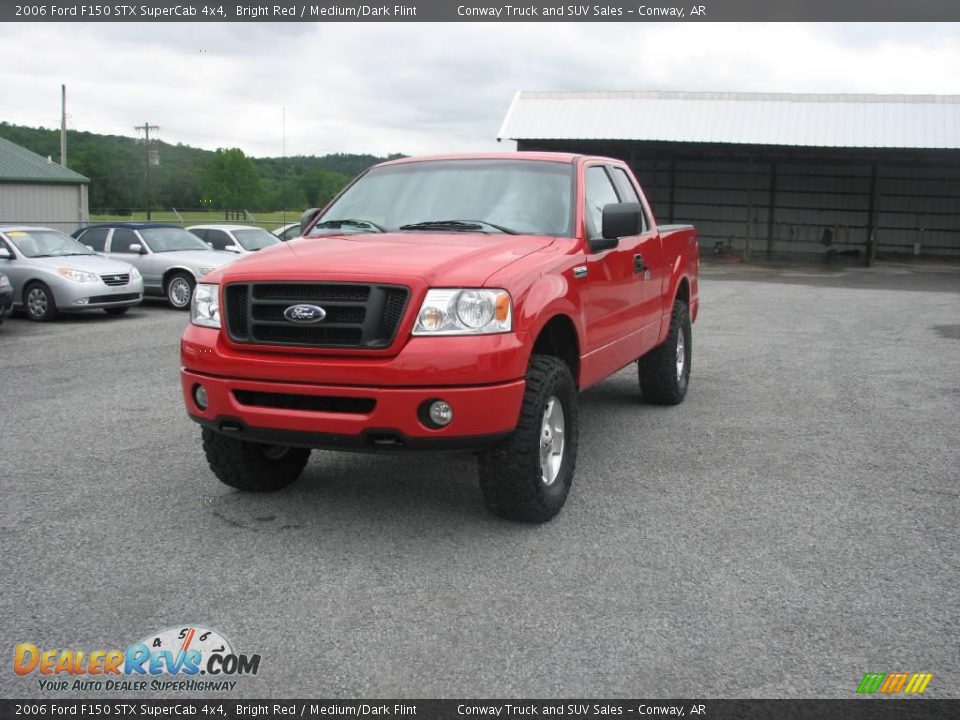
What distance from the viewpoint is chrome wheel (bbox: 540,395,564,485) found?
4957 mm

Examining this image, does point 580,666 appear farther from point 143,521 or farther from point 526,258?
point 143,521

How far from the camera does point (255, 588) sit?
4082 millimetres

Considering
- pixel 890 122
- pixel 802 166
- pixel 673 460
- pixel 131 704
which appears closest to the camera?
pixel 131 704

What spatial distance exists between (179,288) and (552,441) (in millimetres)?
13033

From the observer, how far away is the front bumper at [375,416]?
436cm

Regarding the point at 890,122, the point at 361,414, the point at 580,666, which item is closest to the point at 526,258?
the point at 361,414

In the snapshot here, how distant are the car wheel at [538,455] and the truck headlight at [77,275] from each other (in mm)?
11564

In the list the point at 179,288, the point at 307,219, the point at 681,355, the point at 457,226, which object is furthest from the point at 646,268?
the point at 179,288

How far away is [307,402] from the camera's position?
4.56m

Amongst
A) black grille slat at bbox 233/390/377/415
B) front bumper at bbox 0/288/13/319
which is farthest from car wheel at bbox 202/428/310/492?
front bumper at bbox 0/288/13/319

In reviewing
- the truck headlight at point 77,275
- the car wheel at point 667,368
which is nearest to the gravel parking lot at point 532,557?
the car wheel at point 667,368

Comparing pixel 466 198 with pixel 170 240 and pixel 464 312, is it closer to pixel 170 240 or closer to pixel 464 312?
pixel 464 312

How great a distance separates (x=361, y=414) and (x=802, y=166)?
3827 centimetres

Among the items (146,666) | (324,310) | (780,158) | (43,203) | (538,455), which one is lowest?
(146,666)
